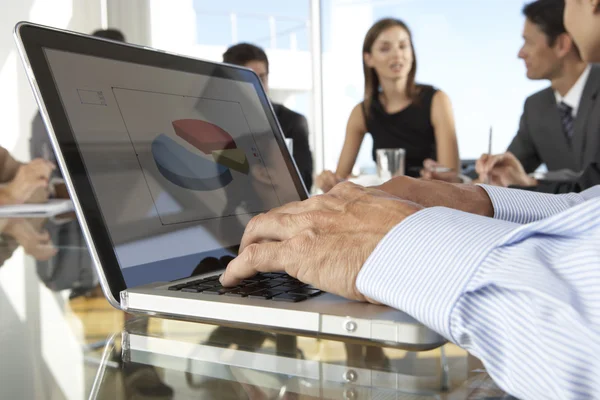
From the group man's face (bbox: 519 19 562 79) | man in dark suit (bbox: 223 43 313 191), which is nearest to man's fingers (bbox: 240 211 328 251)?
man in dark suit (bbox: 223 43 313 191)

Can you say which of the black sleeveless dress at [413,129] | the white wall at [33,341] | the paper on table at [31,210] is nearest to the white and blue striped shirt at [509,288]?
the white wall at [33,341]

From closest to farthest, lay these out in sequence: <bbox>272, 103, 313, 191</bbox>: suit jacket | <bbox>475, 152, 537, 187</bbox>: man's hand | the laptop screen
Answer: the laptop screen
<bbox>475, 152, 537, 187</bbox>: man's hand
<bbox>272, 103, 313, 191</bbox>: suit jacket

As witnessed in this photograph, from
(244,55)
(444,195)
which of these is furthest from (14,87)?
(444,195)

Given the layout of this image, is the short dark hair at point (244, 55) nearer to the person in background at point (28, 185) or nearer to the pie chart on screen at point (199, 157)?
the person in background at point (28, 185)

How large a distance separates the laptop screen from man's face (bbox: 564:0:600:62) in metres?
1.72

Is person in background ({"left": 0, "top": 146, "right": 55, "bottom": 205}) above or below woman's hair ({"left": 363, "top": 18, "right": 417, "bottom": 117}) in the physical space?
below

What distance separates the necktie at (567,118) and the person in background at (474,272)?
108 inches

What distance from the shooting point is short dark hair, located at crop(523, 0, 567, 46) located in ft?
11.0

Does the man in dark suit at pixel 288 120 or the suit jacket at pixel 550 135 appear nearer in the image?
the man in dark suit at pixel 288 120

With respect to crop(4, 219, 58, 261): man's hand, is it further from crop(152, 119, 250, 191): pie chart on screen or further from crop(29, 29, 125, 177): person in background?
crop(29, 29, 125, 177): person in background

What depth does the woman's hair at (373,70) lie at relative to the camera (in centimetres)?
344

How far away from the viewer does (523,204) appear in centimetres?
56

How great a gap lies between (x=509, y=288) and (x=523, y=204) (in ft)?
0.96

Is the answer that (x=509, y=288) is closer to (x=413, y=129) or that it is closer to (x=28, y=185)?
(x=28, y=185)
